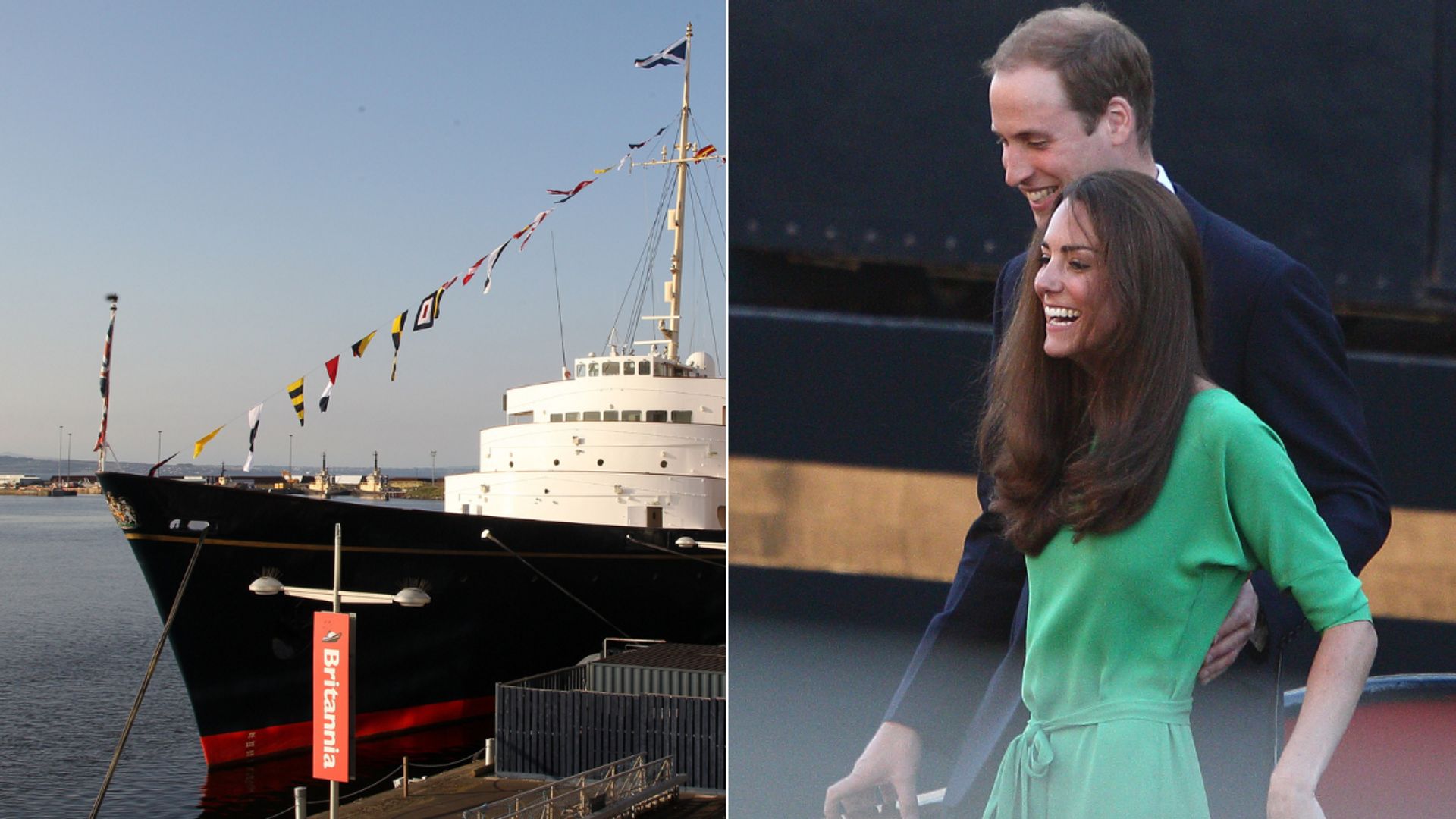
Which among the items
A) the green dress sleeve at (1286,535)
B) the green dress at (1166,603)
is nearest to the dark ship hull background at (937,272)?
the green dress at (1166,603)

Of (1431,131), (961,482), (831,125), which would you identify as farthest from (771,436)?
(1431,131)

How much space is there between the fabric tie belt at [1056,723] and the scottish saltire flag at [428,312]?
1246 centimetres

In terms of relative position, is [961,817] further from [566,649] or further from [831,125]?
[566,649]

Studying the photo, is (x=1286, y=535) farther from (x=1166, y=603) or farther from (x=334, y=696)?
(x=334, y=696)

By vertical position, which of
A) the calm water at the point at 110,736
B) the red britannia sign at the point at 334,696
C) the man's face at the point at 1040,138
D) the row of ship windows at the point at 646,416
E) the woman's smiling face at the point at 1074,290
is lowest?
the calm water at the point at 110,736

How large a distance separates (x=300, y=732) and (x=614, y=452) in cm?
553

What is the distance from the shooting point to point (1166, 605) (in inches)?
153

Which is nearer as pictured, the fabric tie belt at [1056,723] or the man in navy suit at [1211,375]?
the fabric tie belt at [1056,723]

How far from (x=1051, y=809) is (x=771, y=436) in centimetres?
221

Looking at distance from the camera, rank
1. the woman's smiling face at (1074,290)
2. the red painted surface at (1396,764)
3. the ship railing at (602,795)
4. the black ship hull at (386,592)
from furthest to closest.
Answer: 1. the black ship hull at (386,592)
2. the ship railing at (602,795)
3. the red painted surface at (1396,764)
4. the woman's smiling face at (1074,290)

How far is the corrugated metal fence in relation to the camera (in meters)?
12.2

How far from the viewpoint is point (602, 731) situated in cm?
1250

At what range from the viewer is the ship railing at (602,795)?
10172 millimetres

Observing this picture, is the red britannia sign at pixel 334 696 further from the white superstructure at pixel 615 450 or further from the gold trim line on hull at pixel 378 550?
the white superstructure at pixel 615 450
